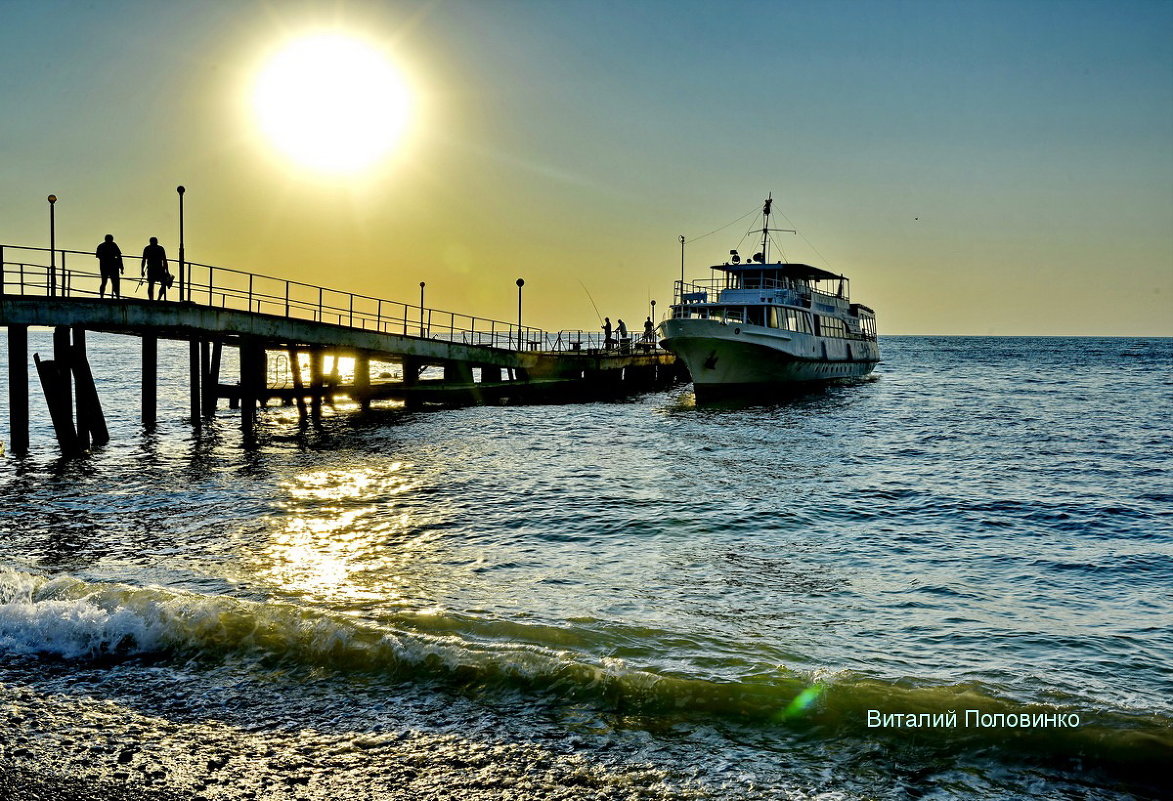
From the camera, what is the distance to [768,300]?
155 feet

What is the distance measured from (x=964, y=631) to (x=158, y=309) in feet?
79.8

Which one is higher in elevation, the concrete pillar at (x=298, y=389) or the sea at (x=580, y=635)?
the concrete pillar at (x=298, y=389)

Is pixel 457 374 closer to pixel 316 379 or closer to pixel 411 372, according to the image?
pixel 411 372

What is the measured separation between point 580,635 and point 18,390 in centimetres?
2084

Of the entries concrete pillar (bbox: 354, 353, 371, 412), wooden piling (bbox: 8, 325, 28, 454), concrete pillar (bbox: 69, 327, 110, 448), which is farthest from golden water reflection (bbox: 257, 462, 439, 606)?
concrete pillar (bbox: 354, 353, 371, 412)

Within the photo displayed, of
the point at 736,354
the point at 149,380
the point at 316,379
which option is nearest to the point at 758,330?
the point at 736,354

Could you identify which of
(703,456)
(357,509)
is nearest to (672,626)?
(357,509)

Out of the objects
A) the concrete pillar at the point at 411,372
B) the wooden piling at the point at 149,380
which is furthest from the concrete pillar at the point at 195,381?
the concrete pillar at the point at 411,372

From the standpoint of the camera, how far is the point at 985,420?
36.7 metres

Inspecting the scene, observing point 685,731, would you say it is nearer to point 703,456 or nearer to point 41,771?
point 41,771

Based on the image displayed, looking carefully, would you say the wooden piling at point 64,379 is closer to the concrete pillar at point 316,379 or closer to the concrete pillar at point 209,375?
the concrete pillar at point 209,375

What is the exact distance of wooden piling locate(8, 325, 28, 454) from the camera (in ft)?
75.0

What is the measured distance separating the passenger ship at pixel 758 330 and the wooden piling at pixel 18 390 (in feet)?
91.8

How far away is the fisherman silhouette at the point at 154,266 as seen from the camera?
Answer: 26609 millimetres
